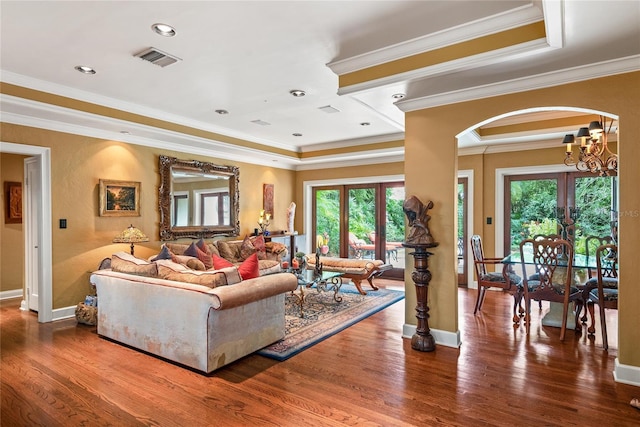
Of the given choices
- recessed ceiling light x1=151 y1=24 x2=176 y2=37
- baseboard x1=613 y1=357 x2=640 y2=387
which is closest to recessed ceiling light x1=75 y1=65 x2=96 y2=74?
recessed ceiling light x1=151 y1=24 x2=176 y2=37

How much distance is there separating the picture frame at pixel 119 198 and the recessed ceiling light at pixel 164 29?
2912 millimetres

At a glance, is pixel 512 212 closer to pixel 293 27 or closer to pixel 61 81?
pixel 293 27

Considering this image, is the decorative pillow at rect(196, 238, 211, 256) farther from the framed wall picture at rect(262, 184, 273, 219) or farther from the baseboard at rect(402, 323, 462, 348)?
the baseboard at rect(402, 323, 462, 348)

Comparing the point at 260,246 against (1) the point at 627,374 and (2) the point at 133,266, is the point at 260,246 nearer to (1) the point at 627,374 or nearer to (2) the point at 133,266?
(2) the point at 133,266

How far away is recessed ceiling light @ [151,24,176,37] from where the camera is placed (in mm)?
2850

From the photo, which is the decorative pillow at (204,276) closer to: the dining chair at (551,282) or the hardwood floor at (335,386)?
the hardwood floor at (335,386)

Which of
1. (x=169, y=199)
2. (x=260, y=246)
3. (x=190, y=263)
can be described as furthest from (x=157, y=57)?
(x=260, y=246)

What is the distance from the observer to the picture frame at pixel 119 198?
505cm

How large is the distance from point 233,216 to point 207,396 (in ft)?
15.4

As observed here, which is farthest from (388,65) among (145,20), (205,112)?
(205,112)

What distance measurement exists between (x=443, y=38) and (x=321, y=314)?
3448 millimetres

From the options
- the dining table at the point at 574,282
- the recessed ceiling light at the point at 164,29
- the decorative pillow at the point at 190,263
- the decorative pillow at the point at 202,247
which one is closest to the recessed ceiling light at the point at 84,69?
the recessed ceiling light at the point at 164,29

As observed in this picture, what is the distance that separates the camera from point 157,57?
3.40m

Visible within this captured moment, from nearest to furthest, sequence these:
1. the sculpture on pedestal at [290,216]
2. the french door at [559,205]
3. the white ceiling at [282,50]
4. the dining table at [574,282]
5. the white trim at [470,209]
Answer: the white ceiling at [282,50]
the dining table at [574,282]
the french door at [559,205]
the white trim at [470,209]
the sculpture on pedestal at [290,216]
